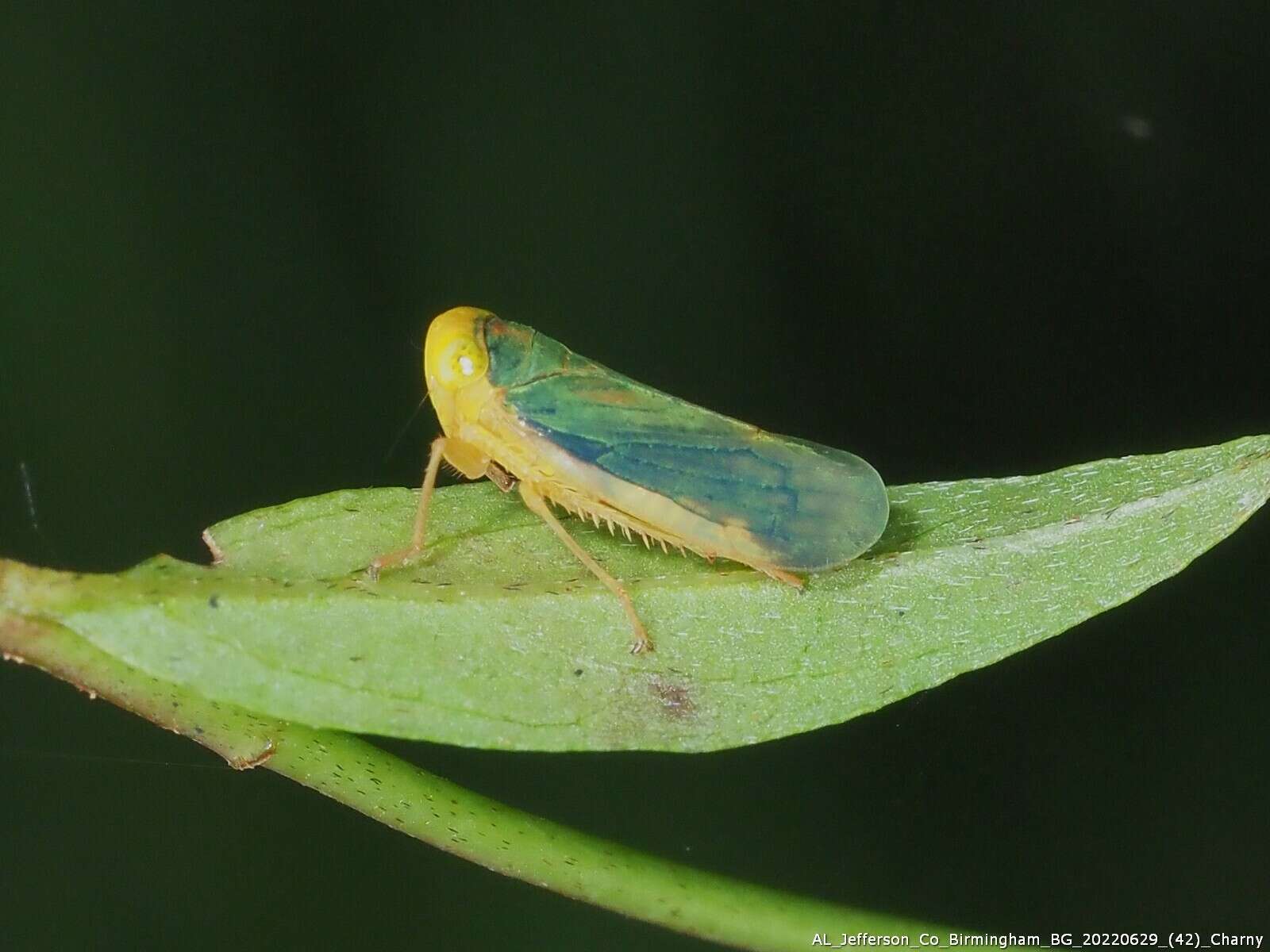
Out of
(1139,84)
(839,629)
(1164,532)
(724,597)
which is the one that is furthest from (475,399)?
(1139,84)

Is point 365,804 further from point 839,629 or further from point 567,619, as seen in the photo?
point 839,629

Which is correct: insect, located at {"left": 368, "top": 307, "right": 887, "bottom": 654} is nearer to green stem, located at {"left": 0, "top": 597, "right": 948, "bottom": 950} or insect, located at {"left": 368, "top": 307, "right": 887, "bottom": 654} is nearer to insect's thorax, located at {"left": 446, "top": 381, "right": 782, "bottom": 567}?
insect's thorax, located at {"left": 446, "top": 381, "right": 782, "bottom": 567}

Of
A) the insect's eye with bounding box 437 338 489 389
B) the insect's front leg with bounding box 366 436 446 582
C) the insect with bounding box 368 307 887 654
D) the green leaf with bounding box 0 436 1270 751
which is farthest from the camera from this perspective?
the insect's eye with bounding box 437 338 489 389

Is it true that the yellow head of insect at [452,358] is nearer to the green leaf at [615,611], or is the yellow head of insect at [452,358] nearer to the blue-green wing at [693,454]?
the blue-green wing at [693,454]

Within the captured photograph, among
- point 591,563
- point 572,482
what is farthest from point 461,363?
point 591,563

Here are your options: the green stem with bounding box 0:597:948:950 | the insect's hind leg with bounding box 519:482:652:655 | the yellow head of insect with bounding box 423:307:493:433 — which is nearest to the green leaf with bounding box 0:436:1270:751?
the insect's hind leg with bounding box 519:482:652:655

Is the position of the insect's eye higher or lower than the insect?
higher

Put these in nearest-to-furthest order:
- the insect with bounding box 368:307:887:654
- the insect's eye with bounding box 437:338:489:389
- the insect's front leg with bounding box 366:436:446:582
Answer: the insect's front leg with bounding box 366:436:446:582, the insect with bounding box 368:307:887:654, the insect's eye with bounding box 437:338:489:389

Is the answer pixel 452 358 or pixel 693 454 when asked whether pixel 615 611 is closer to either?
pixel 693 454
